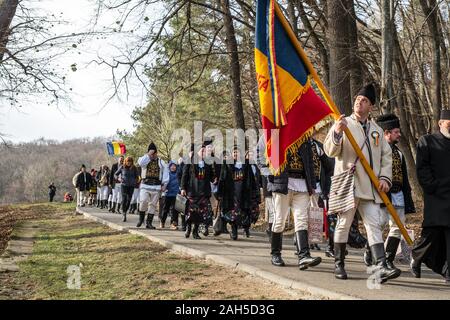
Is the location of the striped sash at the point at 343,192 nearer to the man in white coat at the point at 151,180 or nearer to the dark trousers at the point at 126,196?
the man in white coat at the point at 151,180

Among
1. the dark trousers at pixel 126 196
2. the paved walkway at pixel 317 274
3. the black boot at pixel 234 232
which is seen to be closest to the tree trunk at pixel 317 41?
the black boot at pixel 234 232

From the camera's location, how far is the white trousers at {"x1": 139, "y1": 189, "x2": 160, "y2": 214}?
44.6 ft

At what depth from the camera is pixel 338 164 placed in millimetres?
6555

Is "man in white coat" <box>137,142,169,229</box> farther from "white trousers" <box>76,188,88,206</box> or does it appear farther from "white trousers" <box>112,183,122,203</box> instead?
"white trousers" <box>76,188,88,206</box>

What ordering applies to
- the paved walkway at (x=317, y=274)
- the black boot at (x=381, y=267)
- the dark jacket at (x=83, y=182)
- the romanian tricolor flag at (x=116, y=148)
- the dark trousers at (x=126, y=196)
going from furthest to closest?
the romanian tricolor flag at (x=116, y=148) < the dark jacket at (x=83, y=182) < the dark trousers at (x=126, y=196) < the black boot at (x=381, y=267) < the paved walkway at (x=317, y=274)

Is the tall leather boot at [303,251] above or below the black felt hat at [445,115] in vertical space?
below

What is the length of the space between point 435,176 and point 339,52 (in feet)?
16.8

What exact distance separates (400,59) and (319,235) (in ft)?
38.1

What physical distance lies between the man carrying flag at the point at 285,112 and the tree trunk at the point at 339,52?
13.5ft

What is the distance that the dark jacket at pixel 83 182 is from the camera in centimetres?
2777

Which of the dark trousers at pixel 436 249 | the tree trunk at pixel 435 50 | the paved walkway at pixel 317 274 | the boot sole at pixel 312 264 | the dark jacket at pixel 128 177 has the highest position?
the tree trunk at pixel 435 50

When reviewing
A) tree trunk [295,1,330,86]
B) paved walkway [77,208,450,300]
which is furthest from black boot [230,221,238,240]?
tree trunk [295,1,330,86]

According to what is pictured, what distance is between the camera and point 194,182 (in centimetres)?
1160
